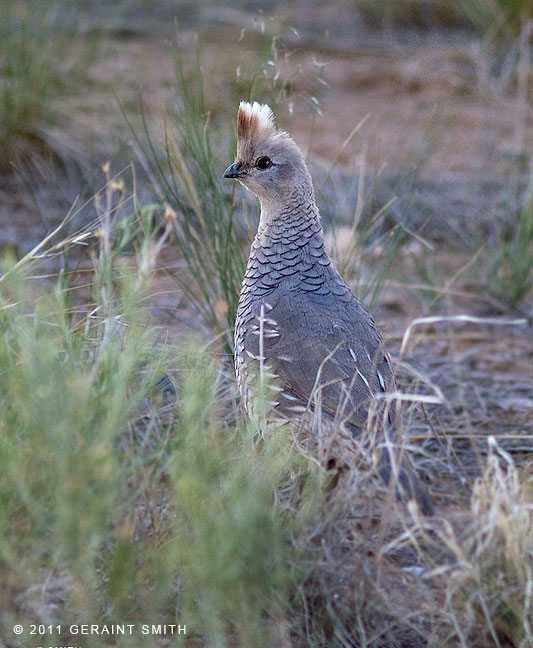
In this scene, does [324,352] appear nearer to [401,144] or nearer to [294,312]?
[294,312]

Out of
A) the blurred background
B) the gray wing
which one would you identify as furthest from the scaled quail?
the blurred background

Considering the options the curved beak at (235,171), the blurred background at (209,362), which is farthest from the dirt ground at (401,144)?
the curved beak at (235,171)

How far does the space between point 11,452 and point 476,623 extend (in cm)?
127

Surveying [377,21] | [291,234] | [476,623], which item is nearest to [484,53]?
[377,21]

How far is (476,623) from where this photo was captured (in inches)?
104

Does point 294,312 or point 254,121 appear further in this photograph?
point 254,121

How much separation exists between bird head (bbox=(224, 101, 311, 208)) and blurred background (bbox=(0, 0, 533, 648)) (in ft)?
0.67

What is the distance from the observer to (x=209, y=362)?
3420 millimetres

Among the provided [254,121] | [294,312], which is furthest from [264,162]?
[294,312]

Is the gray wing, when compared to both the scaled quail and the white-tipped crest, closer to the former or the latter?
the scaled quail

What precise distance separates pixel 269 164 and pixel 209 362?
0.73 meters

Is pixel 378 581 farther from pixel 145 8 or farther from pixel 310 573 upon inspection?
pixel 145 8

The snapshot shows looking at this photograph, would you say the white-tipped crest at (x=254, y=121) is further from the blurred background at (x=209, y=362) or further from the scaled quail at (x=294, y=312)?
the blurred background at (x=209, y=362)

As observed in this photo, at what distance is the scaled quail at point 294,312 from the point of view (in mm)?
3119
